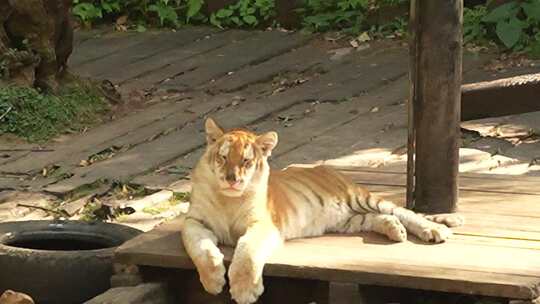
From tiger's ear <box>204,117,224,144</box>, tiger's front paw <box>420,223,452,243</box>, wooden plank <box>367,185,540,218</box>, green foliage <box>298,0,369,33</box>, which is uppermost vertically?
tiger's ear <box>204,117,224,144</box>

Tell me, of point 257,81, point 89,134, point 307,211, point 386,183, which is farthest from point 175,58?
point 307,211

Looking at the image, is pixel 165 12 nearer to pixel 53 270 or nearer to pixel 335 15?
pixel 335 15

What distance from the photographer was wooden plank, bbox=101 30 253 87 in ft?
34.2

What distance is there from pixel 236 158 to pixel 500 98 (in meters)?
1.45

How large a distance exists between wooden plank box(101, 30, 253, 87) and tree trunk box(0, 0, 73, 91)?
3.69ft

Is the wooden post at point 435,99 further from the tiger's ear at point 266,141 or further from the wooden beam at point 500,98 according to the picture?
the tiger's ear at point 266,141

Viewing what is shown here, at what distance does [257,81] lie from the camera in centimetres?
1006

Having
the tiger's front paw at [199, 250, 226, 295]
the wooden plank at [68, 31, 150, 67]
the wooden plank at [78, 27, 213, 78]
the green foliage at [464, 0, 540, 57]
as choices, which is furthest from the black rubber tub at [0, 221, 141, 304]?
the green foliage at [464, 0, 540, 57]

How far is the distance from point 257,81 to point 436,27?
456 centimetres

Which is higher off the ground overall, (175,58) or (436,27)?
(436,27)

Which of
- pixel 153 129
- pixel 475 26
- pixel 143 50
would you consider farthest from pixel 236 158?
pixel 143 50

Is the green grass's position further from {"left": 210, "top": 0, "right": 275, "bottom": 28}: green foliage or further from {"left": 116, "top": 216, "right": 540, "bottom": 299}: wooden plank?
{"left": 116, "top": 216, "right": 540, "bottom": 299}: wooden plank

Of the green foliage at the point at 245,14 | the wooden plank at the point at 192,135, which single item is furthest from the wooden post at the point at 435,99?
the green foliage at the point at 245,14

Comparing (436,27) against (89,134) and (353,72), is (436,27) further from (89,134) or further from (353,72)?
(353,72)
